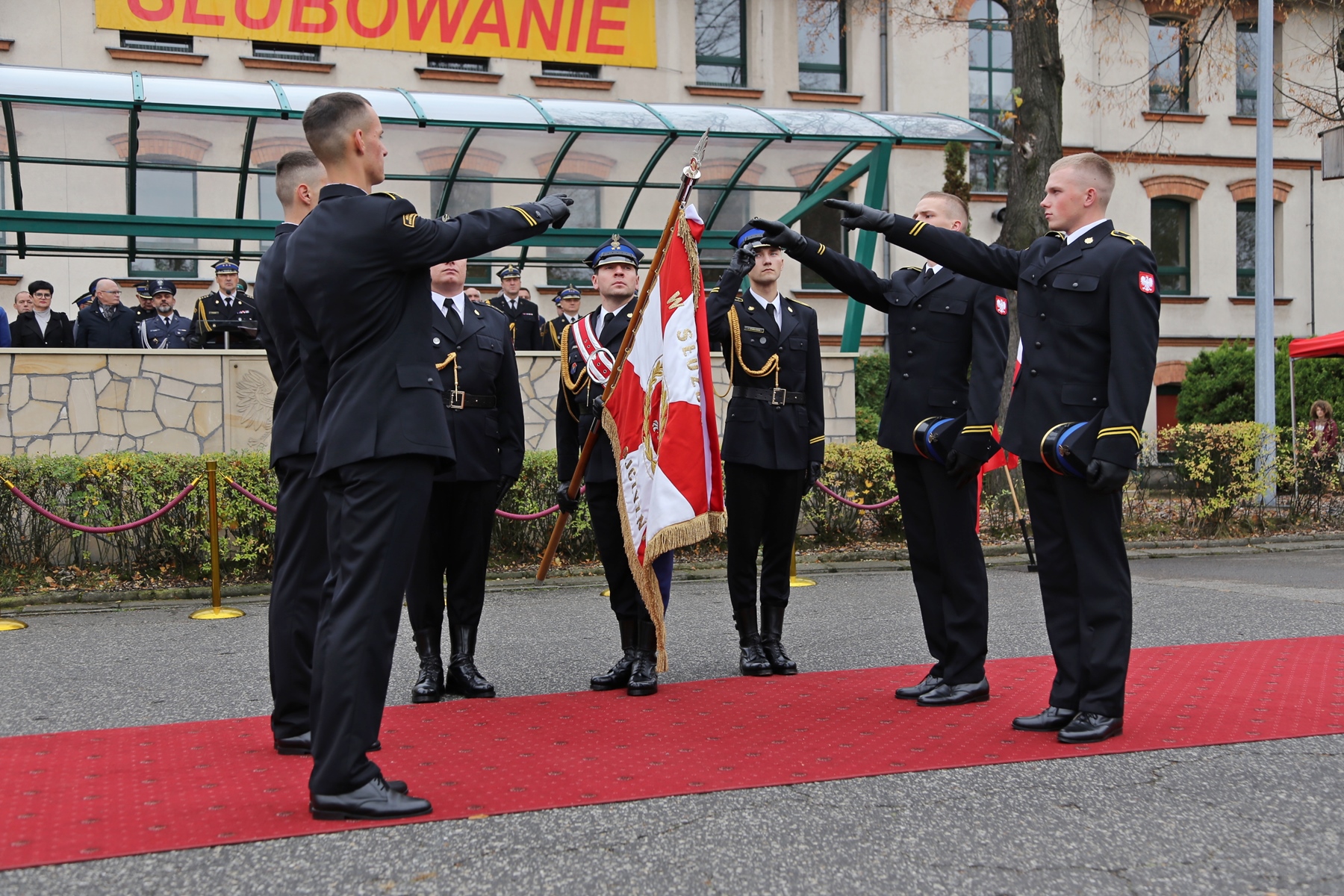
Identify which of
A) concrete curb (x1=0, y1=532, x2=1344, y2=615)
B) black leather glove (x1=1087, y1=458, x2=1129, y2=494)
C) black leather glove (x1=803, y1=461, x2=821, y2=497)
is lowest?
concrete curb (x1=0, y1=532, x2=1344, y2=615)

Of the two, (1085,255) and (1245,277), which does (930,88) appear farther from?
(1085,255)

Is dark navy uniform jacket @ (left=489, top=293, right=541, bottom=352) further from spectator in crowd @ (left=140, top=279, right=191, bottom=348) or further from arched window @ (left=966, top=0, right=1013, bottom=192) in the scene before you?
arched window @ (left=966, top=0, right=1013, bottom=192)

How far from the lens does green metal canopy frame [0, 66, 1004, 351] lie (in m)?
10.8

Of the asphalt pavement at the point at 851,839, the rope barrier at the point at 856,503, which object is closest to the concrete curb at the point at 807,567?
the rope barrier at the point at 856,503

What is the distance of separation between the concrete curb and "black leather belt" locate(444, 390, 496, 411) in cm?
378

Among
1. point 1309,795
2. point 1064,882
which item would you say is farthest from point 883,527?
point 1064,882

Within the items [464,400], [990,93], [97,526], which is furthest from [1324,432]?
[97,526]

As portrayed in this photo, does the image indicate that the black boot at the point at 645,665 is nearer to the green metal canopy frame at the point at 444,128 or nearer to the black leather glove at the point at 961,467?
the black leather glove at the point at 961,467

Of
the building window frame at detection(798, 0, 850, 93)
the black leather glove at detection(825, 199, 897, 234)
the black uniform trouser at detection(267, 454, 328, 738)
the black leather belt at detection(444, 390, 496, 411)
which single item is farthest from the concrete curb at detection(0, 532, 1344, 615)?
the building window frame at detection(798, 0, 850, 93)

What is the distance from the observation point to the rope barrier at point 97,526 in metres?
8.32

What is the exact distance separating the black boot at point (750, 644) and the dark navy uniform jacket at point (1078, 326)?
1652 mm

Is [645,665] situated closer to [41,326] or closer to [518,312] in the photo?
[518,312]

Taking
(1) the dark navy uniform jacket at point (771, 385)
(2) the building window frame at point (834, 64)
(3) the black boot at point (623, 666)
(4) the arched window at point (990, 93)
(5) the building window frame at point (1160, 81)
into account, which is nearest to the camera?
(3) the black boot at point (623, 666)

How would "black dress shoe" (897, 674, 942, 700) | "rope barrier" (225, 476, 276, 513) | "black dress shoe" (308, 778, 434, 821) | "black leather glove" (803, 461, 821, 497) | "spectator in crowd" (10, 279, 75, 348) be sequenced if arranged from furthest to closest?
"spectator in crowd" (10, 279, 75, 348)
"rope barrier" (225, 476, 276, 513)
"black leather glove" (803, 461, 821, 497)
"black dress shoe" (897, 674, 942, 700)
"black dress shoe" (308, 778, 434, 821)
